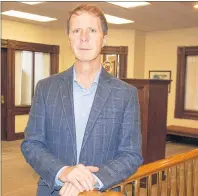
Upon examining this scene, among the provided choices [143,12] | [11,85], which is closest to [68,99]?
[143,12]

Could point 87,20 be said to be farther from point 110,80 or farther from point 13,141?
point 13,141

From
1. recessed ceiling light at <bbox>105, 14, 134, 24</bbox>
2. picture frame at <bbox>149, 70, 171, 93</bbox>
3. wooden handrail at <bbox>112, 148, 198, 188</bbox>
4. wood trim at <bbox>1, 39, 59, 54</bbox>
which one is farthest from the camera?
picture frame at <bbox>149, 70, 171, 93</bbox>

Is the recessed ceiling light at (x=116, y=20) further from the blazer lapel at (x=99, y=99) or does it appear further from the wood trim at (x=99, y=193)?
the wood trim at (x=99, y=193)

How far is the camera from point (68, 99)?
4.19 feet

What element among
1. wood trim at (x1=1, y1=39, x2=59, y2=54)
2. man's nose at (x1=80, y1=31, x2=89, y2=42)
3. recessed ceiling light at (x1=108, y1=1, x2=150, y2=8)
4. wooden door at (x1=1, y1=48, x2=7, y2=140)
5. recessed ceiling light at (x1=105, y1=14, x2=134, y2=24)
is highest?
recessed ceiling light at (x1=108, y1=1, x2=150, y2=8)

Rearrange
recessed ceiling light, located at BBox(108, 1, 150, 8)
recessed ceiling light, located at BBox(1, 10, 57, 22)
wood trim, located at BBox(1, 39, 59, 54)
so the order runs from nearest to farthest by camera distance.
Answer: recessed ceiling light, located at BBox(108, 1, 150, 8)
recessed ceiling light, located at BBox(1, 10, 57, 22)
wood trim, located at BBox(1, 39, 59, 54)

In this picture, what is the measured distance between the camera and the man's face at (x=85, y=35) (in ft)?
4.07

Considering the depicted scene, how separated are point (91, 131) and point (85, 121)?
0.19 ft

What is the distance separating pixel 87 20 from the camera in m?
1.24

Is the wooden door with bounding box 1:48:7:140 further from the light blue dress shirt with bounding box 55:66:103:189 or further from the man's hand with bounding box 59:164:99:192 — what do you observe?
the man's hand with bounding box 59:164:99:192

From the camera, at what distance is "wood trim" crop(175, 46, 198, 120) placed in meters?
7.62

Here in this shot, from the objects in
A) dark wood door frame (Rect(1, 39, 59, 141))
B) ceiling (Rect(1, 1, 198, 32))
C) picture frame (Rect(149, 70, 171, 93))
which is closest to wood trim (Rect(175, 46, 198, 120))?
picture frame (Rect(149, 70, 171, 93))

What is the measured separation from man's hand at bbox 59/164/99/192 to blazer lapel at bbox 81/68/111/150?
17 cm

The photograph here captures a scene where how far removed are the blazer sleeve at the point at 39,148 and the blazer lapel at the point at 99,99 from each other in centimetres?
16
